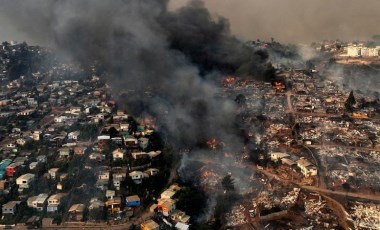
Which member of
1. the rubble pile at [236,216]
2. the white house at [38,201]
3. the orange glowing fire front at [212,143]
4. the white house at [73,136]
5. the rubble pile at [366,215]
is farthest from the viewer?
the white house at [73,136]

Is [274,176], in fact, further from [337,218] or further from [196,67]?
[196,67]

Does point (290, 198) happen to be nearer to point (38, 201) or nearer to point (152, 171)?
point (152, 171)

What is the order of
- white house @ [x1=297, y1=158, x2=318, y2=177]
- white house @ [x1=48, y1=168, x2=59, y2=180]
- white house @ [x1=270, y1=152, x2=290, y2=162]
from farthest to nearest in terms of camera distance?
white house @ [x1=270, y1=152, x2=290, y2=162], white house @ [x1=297, y1=158, x2=318, y2=177], white house @ [x1=48, y1=168, x2=59, y2=180]

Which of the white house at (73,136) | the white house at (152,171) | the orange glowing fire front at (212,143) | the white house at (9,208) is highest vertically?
the white house at (73,136)

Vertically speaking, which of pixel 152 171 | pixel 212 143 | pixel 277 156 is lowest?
pixel 152 171

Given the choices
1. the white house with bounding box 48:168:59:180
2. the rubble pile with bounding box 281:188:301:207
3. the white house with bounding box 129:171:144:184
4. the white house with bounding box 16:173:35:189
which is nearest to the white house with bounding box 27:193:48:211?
the white house with bounding box 16:173:35:189

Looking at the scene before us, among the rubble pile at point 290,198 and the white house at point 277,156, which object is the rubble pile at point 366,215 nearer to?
the rubble pile at point 290,198

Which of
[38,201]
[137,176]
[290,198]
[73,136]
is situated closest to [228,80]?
[73,136]

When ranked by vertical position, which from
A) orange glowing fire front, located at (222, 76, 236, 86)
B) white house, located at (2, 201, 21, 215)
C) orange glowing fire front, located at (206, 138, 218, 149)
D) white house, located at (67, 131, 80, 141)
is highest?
orange glowing fire front, located at (222, 76, 236, 86)

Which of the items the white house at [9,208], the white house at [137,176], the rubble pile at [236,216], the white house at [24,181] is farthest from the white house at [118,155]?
the rubble pile at [236,216]

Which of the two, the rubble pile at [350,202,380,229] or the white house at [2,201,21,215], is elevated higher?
the white house at [2,201,21,215]

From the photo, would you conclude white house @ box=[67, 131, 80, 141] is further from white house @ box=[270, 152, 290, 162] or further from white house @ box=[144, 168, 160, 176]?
white house @ box=[270, 152, 290, 162]

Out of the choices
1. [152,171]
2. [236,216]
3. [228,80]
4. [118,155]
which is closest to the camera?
[236,216]

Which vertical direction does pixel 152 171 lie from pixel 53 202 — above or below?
above
